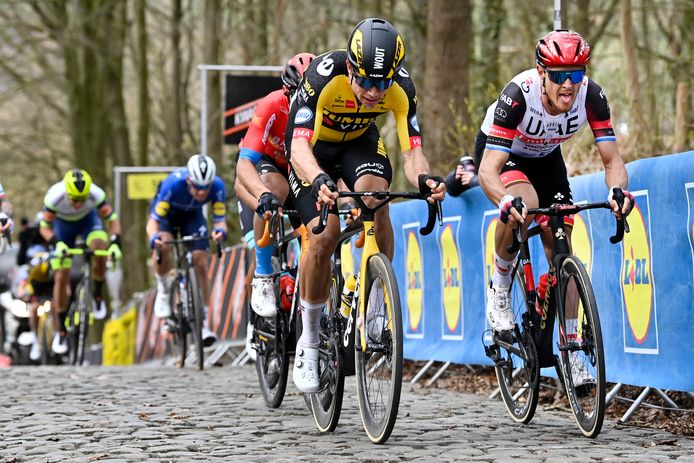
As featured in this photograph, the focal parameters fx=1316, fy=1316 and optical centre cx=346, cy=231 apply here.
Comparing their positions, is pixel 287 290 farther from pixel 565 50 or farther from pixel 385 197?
pixel 565 50

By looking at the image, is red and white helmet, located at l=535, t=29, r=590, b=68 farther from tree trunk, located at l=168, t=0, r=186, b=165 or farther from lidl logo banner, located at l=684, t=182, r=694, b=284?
tree trunk, located at l=168, t=0, r=186, b=165

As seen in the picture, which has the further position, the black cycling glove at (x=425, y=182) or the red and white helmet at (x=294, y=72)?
the red and white helmet at (x=294, y=72)

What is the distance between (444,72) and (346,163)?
8.91 meters

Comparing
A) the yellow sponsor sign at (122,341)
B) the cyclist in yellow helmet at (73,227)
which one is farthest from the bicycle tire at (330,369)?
the yellow sponsor sign at (122,341)

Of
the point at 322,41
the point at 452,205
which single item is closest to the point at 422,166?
the point at 452,205

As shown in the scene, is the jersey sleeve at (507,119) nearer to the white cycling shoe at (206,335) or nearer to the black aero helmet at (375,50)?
the black aero helmet at (375,50)

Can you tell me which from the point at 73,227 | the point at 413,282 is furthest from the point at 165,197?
the point at 413,282

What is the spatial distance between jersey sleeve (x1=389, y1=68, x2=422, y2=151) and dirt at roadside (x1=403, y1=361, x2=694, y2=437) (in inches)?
82.4

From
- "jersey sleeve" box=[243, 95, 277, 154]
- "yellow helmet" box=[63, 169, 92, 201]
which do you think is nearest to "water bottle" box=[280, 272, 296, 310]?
"jersey sleeve" box=[243, 95, 277, 154]

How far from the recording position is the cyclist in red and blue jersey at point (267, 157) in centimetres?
837

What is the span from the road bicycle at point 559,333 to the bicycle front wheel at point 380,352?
30.9 inches

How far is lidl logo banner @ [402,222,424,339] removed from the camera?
11.4 metres

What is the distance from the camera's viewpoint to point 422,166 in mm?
7008

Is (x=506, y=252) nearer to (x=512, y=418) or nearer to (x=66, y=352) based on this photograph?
(x=512, y=418)
